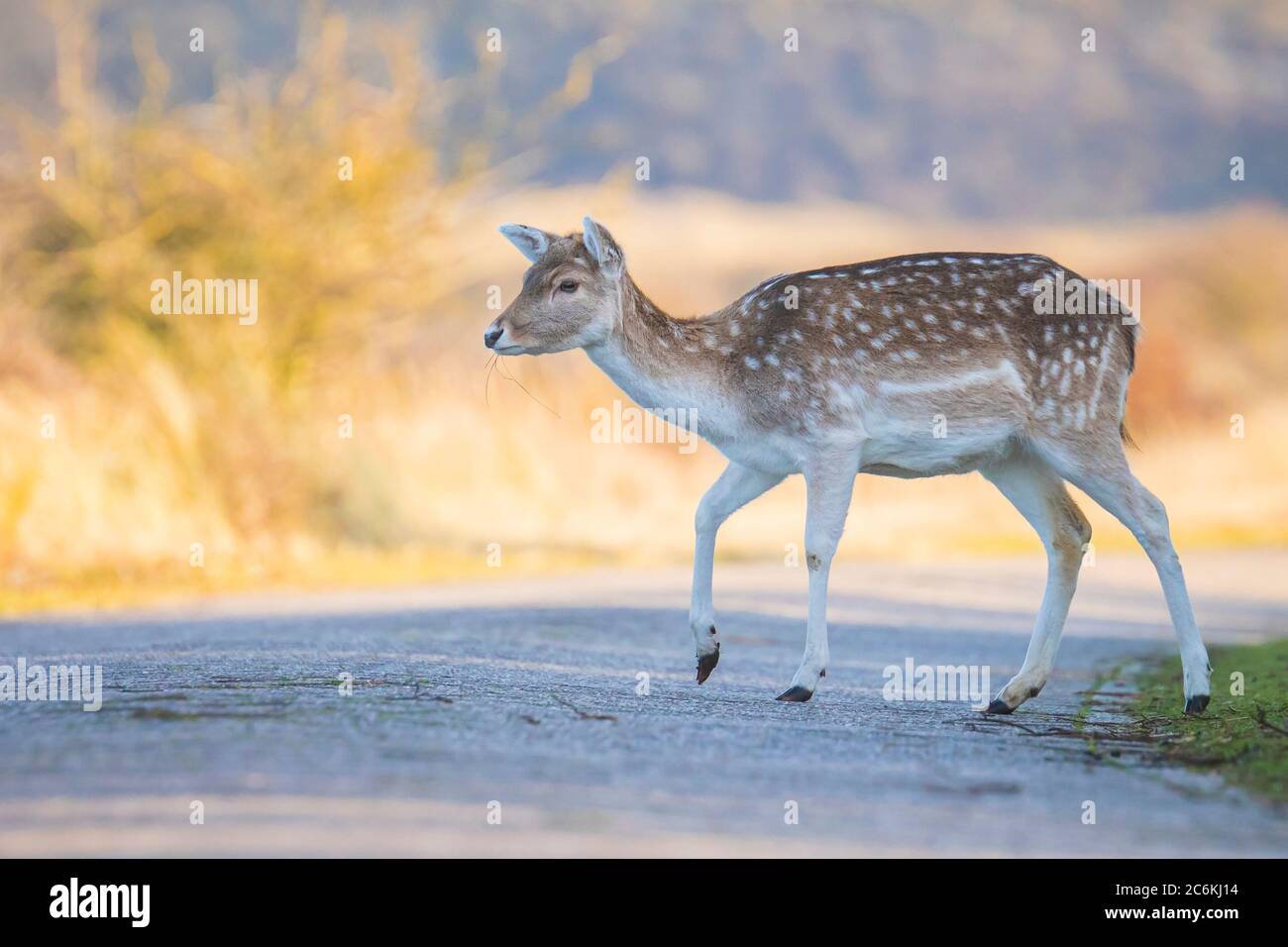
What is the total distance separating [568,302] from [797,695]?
2.91 meters

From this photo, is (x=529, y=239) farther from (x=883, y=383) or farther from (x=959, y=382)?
(x=959, y=382)

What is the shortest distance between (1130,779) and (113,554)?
14949 mm

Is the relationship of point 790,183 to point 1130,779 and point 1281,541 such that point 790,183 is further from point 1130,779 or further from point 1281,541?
point 1130,779

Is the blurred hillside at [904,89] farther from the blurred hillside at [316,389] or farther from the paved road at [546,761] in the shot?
the paved road at [546,761]

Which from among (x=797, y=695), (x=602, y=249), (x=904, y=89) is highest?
(x=904, y=89)

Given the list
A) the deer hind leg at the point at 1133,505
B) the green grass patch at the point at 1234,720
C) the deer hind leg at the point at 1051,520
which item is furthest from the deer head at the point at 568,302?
the green grass patch at the point at 1234,720

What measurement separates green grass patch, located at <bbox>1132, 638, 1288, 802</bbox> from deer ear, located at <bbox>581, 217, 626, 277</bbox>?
4.14 m

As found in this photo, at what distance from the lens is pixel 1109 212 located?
388ft

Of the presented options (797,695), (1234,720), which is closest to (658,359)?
(797,695)

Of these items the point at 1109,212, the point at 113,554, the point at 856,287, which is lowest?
the point at 113,554

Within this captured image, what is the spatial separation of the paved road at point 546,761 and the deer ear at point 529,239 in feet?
8.60

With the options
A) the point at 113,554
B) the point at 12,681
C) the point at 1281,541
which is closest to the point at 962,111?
the point at 1281,541

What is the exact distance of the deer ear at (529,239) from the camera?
1169cm

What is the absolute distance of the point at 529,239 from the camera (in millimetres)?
11766
